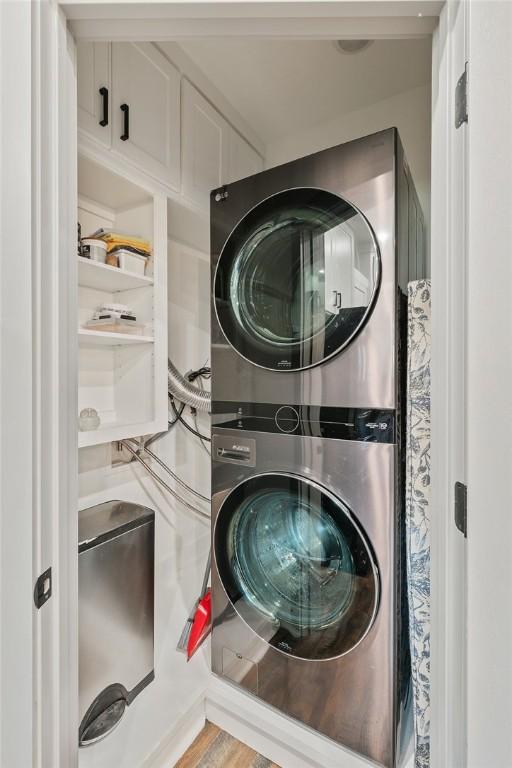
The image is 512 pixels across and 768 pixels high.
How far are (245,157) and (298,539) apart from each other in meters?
1.79

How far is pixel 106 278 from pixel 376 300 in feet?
3.01

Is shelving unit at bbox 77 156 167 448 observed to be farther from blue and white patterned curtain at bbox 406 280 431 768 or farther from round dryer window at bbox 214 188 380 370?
blue and white patterned curtain at bbox 406 280 431 768

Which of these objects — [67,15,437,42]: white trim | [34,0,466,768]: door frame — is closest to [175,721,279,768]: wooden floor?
[34,0,466,768]: door frame

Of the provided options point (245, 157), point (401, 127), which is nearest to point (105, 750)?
point (245, 157)

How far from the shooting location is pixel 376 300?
40.9 inches

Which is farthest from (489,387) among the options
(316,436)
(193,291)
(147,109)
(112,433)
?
(193,291)

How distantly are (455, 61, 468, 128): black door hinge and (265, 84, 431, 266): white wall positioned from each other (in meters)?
1.19

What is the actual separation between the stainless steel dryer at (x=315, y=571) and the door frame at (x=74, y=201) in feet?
1.18

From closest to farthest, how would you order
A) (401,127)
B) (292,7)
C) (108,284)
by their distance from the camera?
(292,7), (108,284), (401,127)

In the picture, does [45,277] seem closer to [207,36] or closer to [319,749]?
[207,36]

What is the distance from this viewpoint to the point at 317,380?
114 cm

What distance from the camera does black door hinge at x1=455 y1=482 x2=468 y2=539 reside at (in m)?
0.60

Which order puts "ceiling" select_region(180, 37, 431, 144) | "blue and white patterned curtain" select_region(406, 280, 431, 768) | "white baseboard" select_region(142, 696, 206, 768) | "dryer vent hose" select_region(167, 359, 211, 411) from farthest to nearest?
"dryer vent hose" select_region(167, 359, 211, 411), "ceiling" select_region(180, 37, 431, 144), "white baseboard" select_region(142, 696, 206, 768), "blue and white patterned curtain" select_region(406, 280, 431, 768)

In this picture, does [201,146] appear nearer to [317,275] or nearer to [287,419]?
[317,275]
